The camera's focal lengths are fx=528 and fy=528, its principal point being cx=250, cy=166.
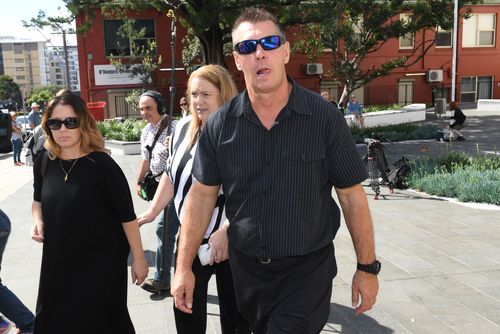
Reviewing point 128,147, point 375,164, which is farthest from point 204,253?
point 128,147

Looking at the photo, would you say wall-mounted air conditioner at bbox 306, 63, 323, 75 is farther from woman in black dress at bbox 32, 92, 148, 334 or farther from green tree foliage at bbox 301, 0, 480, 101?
woman in black dress at bbox 32, 92, 148, 334

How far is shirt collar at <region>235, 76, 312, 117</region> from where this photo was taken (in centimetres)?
249

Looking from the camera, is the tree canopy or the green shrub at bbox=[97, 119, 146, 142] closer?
the tree canopy

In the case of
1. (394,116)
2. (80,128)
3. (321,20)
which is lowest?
(394,116)

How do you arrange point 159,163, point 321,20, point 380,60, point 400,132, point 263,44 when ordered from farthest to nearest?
point 380,60 < point 400,132 < point 321,20 < point 159,163 < point 263,44

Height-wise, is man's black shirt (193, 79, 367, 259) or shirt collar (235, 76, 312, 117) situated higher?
shirt collar (235, 76, 312, 117)

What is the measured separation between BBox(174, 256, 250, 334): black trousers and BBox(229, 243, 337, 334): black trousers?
576mm

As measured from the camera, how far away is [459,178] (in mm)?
9375

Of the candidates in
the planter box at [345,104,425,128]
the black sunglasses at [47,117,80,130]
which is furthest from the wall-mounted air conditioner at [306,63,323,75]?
the black sunglasses at [47,117,80,130]

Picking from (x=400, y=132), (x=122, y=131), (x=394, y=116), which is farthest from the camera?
(x=394, y=116)

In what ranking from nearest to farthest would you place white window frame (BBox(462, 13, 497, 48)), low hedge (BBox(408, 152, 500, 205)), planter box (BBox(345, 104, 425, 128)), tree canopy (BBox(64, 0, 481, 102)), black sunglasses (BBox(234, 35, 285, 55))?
black sunglasses (BBox(234, 35, 285, 55)), low hedge (BBox(408, 152, 500, 205)), tree canopy (BBox(64, 0, 481, 102)), planter box (BBox(345, 104, 425, 128)), white window frame (BBox(462, 13, 497, 48))

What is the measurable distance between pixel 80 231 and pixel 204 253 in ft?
2.32

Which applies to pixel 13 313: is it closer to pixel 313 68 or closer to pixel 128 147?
pixel 128 147

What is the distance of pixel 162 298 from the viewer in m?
4.84
